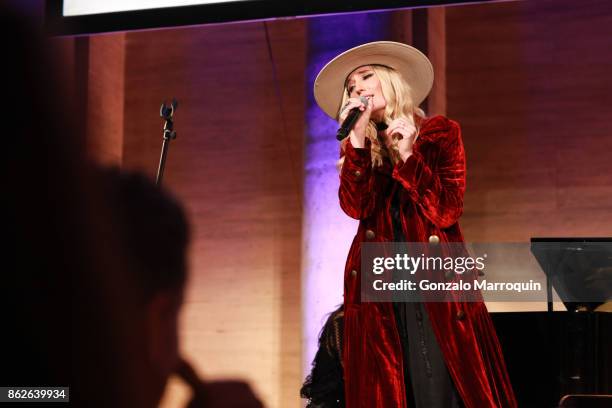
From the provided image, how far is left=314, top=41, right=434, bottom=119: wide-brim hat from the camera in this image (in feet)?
8.80

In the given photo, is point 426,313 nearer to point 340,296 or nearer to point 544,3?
point 340,296

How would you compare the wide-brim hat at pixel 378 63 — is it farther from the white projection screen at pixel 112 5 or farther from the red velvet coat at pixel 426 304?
the white projection screen at pixel 112 5

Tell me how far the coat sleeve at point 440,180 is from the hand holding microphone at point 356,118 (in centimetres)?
14

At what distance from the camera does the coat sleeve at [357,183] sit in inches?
95.3

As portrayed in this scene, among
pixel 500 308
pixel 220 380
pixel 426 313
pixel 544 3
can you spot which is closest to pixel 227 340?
pixel 220 380

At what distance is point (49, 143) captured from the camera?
2.67 meters

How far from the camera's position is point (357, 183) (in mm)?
2424

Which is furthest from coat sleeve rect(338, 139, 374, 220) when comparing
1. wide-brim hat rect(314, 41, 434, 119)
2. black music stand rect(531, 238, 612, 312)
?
black music stand rect(531, 238, 612, 312)

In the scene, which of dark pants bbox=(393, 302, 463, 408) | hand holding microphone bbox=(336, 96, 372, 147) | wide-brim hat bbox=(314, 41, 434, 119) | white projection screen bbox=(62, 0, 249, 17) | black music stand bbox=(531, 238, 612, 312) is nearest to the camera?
dark pants bbox=(393, 302, 463, 408)

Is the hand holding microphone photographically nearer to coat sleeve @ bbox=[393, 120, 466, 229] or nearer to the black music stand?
coat sleeve @ bbox=[393, 120, 466, 229]

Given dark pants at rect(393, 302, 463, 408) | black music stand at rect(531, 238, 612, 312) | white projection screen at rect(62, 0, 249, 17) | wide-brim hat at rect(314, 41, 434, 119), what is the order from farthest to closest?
white projection screen at rect(62, 0, 249, 17)
black music stand at rect(531, 238, 612, 312)
wide-brim hat at rect(314, 41, 434, 119)
dark pants at rect(393, 302, 463, 408)

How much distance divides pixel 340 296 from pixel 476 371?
5.44 feet

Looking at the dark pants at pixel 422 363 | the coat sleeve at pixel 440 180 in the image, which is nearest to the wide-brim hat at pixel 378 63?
the coat sleeve at pixel 440 180

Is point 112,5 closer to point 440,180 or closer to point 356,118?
point 356,118
